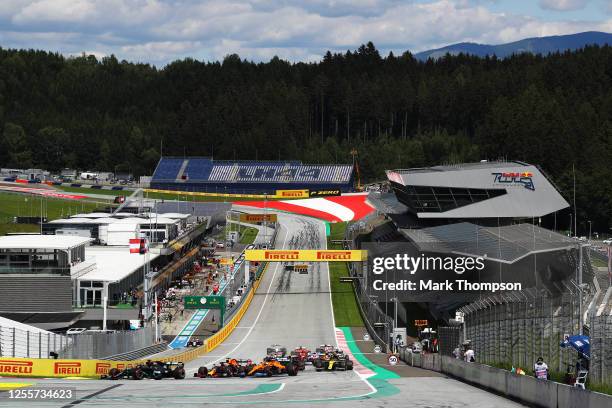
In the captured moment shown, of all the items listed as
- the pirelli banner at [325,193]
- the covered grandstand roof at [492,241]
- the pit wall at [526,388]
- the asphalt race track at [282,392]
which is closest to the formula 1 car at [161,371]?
the asphalt race track at [282,392]

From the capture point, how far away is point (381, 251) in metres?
80.6

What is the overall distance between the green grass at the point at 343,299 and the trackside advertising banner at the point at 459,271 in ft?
24.6

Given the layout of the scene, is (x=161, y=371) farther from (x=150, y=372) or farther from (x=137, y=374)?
(x=137, y=374)

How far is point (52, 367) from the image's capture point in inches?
1772

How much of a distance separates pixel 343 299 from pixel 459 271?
20712 millimetres

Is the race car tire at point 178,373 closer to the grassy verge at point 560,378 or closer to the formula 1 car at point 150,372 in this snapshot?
the formula 1 car at point 150,372

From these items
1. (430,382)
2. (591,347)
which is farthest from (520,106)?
(591,347)

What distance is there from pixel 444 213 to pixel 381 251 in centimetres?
2688

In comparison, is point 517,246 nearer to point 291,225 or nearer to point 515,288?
point 515,288

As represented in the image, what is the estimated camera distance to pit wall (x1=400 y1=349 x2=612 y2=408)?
84.9ft

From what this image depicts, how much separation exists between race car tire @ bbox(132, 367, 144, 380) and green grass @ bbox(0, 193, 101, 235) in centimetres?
10267

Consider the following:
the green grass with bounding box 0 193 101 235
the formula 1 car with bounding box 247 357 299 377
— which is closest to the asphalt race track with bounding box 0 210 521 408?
the formula 1 car with bounding box 247 357 299 377

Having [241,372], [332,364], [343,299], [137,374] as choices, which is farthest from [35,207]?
[137,374]

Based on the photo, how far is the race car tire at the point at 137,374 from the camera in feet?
142
